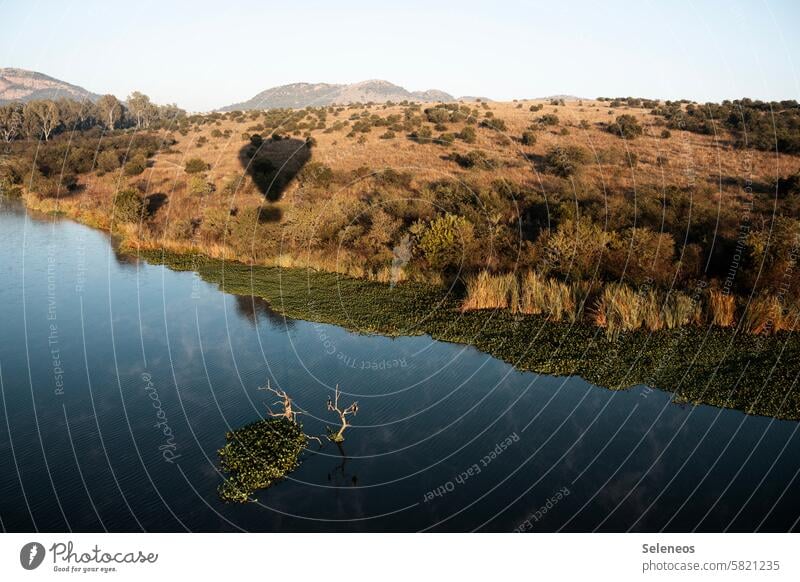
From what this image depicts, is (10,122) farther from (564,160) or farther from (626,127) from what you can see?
(626,127)

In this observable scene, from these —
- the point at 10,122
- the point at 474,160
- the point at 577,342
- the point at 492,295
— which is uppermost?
the point at 10,122

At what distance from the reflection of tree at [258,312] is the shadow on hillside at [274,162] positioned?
603 inches

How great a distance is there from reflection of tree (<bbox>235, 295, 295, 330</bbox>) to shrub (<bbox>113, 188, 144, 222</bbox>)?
1534 centimetres

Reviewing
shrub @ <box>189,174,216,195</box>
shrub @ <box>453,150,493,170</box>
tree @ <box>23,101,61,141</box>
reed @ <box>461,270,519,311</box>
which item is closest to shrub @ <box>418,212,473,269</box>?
reed @ <box>461,270,519,311</box>

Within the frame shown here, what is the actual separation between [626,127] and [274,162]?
32.8 m

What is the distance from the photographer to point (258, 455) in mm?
10773

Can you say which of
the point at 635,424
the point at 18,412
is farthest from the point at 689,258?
the point at 18,412

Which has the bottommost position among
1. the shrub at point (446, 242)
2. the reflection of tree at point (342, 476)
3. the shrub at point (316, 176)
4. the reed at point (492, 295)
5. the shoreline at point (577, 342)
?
the reflection of tree at point (342, 476)

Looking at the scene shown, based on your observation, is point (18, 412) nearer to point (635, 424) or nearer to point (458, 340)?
point (458, 340)

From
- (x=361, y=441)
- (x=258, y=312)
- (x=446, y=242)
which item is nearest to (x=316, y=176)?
(x=446, y=242)

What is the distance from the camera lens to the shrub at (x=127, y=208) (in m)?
32.2

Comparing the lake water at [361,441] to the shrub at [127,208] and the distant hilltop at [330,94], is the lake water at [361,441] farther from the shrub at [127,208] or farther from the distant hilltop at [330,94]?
the distant hilltop at [330,94]

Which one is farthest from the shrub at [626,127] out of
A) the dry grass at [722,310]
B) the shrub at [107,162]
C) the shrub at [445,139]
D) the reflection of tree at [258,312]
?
the shrub at [107,162]

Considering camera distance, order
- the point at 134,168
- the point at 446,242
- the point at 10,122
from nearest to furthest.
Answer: the point at 446,242 → the point at 134,168 → the point at 10,122
